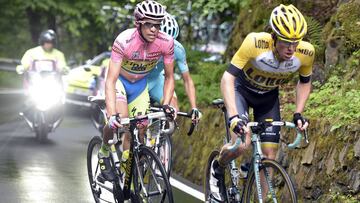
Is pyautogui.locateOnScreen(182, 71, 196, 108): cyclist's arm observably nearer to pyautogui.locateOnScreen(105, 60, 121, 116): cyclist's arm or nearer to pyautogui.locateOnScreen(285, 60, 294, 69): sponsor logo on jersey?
pyautogui.locateOnScreen(105, 60, 121, 116): cyclist's arm

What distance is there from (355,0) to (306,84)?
14.3ft

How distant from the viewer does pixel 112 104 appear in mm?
8461

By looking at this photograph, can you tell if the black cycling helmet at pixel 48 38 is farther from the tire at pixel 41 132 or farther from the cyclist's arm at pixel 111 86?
the cyclist's arm at pixel 111 86

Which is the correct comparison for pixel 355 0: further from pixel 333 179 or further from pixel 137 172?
pixel 137 172

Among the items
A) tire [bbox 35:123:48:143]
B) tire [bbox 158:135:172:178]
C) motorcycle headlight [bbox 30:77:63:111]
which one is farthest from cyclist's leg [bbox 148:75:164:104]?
motorcycle headlight [bbox 30:77:63:111]

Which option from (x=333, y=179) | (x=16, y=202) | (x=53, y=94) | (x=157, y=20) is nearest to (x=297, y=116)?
(x=333, y=179)

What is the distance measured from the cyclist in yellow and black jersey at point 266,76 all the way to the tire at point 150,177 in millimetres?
735

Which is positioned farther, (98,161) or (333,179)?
(98,161)

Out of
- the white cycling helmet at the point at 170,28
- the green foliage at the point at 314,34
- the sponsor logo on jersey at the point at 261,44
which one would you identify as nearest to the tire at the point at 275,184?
the sponsor logo on jersey at the point at 261,44

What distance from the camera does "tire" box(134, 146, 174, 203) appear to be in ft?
25.5

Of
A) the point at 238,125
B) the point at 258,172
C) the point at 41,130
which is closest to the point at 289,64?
the point at 238,125

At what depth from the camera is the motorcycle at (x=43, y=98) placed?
16.0m

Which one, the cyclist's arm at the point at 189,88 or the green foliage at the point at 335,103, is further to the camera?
the cyclist's arm at the point at 189,88

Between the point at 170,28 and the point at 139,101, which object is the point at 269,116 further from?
the point at 170,28
